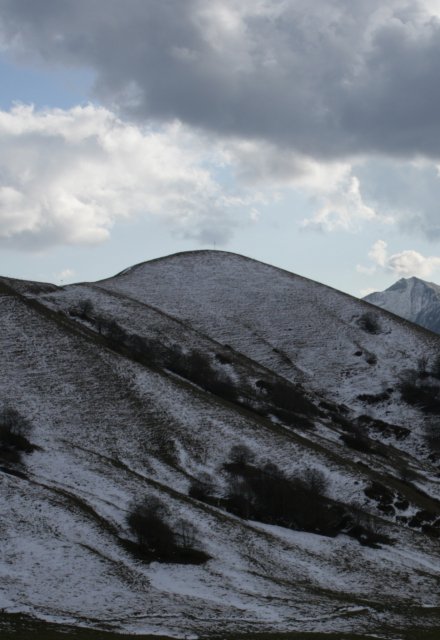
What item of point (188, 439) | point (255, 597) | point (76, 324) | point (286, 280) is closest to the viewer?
point (255, 597)

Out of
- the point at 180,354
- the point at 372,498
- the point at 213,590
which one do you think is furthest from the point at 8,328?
the point at 213,590

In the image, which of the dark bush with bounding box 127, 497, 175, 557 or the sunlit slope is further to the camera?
the sunlit slope

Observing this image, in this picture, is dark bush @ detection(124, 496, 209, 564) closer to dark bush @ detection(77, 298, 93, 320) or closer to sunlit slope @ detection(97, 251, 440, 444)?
sunlit slope @ detection(97, 251, 440, 444)

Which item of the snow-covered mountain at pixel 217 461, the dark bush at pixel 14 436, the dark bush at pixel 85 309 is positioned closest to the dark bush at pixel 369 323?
the snow-covered mountain at pixel 217 461

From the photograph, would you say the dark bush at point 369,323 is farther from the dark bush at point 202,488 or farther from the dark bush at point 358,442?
the dark bush at point 202,488

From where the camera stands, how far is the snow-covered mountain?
113 feet

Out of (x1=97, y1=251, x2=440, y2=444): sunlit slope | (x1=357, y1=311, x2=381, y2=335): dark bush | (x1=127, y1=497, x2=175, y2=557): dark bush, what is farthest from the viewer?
(x1=357, y1=311, x2=381, y2=335): dark bush

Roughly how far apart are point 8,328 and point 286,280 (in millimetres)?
58874

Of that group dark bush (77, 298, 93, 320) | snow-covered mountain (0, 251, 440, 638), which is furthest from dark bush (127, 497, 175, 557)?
dark bush (77, 298, 93, 320)

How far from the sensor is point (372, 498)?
185 ft

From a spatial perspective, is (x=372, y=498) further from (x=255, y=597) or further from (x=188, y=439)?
(x=255, y=597)

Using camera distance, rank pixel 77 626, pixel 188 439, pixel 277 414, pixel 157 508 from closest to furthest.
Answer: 1. pixel 77 626
2. pixel 157 508
3. pixel 188 439
4. pixel 277 414

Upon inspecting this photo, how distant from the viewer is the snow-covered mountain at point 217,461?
3444 centimetres

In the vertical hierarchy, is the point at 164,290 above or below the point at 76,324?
above
